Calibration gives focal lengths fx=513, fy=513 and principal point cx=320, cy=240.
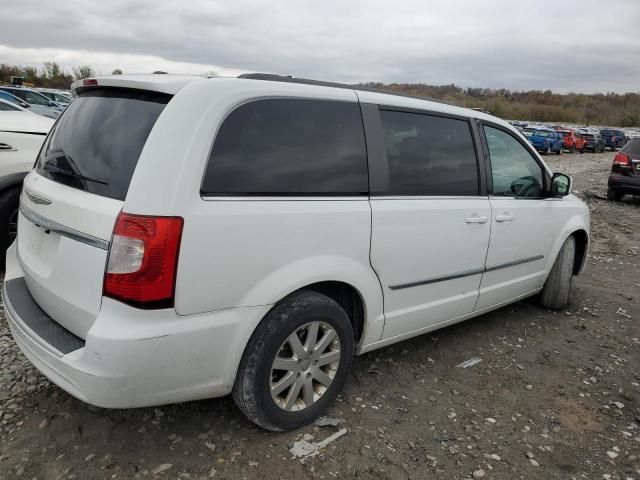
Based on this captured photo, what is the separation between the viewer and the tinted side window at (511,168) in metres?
3.77

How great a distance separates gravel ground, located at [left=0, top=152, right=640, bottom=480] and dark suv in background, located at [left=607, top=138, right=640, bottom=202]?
9.43m

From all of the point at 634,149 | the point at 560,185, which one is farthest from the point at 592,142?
the point at 560,185

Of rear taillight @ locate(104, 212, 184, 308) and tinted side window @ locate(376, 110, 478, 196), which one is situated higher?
tinted side window @ locate(376, 110, 478, 196)

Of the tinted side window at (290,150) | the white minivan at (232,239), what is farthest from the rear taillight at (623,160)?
the tinted side window at (290,150)

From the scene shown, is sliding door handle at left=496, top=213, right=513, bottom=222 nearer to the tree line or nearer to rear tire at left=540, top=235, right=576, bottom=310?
rear tire at left=540, top=235, right=576, bottom=310

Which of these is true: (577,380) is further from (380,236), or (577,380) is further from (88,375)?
(88,375)

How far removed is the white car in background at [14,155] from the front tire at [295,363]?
3144 millimetres

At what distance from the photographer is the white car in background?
4406 mm

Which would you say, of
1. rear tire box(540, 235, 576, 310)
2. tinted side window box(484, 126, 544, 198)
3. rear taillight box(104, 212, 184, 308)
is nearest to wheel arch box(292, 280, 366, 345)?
rear taillight box(104, 212, 184, 308)

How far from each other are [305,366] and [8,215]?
3.28 metres

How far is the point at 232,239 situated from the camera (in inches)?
87.5

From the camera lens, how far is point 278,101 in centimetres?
249

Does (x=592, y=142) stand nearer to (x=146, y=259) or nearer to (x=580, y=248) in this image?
(x=580, y=248)

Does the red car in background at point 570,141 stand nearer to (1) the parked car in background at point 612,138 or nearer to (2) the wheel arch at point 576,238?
(1) the parked car in background at point 612,138
